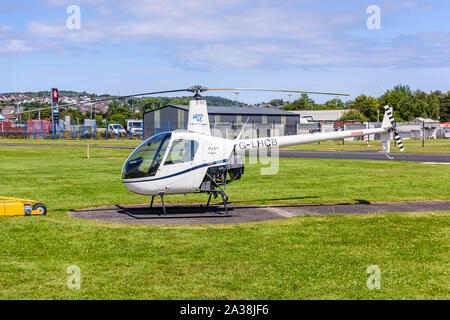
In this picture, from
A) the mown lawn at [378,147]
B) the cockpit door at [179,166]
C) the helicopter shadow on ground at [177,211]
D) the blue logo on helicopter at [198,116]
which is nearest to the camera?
the cockpit door at [179,166]

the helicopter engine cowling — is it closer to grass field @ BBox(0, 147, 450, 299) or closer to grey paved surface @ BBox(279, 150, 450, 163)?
grass field @ BBox(0, 147, 450, 299)

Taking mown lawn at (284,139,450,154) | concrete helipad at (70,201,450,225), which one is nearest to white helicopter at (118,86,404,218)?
concrete helipad at (70,201,450,225)

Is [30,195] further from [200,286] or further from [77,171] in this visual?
[200,286]

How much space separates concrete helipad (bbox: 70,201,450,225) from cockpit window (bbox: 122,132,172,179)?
1.32 meters

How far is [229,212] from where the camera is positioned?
15.6m

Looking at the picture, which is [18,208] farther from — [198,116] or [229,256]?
[229,256]

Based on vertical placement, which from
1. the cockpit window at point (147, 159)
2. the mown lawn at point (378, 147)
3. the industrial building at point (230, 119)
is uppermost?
the industrial building at point (230, 119)

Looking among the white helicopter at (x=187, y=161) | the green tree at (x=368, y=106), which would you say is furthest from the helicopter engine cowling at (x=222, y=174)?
the green tree at (x=368, y=106)

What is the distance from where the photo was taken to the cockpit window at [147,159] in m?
14.5

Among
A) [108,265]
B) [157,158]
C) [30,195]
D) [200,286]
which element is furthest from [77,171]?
[200,286]

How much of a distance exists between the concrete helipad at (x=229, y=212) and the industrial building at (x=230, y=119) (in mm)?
60203

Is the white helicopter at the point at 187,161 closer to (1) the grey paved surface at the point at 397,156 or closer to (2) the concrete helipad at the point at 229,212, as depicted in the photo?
(2) the concrete helipad at the point at 229,212

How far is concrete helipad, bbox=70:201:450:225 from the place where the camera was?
46.8ft
